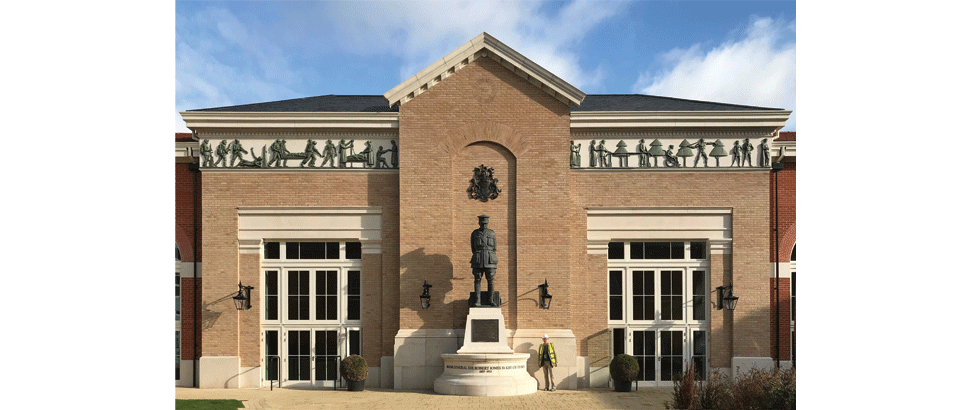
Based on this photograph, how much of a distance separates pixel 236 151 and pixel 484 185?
6.46 metres

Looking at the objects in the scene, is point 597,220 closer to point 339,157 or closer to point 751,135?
point 751,135

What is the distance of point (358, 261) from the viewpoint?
19.2 meters

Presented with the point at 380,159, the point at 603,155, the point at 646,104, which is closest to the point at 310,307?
the point at 380,159

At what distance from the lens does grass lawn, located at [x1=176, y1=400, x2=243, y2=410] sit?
15140mm

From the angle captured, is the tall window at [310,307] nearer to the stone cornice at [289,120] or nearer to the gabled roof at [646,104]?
the stone cornice at [289,120]

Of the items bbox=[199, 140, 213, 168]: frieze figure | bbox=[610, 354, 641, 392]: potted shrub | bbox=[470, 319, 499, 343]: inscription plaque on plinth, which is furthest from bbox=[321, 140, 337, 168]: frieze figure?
bbox=[610, 354, 641, 392]: potted shrub

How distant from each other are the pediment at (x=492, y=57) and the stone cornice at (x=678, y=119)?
1.97 feet

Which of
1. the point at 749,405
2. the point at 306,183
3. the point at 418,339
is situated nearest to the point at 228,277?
the point at 306,183

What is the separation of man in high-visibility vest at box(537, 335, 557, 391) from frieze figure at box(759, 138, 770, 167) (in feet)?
23.7

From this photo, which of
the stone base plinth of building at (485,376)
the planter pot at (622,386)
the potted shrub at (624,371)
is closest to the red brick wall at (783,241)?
the potted shrub at (624,371)

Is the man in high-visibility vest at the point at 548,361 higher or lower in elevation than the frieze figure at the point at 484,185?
lower

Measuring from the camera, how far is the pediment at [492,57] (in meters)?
18.7

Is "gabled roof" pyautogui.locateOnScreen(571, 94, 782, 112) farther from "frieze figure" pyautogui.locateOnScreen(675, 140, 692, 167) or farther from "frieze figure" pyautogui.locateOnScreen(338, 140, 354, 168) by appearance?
"frieze figure" pyautogui.locateOnScreen(338, 140, 354, 168)

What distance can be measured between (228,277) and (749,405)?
12705 millimetres
